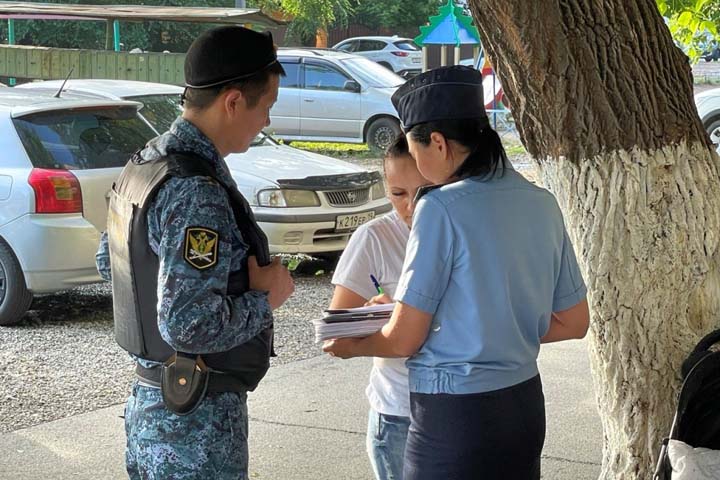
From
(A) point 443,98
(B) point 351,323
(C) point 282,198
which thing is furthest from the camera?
(C) point 282,198

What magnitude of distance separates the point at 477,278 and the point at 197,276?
651mm

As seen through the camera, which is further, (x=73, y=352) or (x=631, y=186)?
(x=73, y=352)

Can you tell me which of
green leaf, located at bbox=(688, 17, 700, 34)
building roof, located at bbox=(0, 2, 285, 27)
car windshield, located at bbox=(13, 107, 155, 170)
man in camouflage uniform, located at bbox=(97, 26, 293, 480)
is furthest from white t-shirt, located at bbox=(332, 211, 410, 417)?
building roof, located at bbox=(0, 2, 285, 27)

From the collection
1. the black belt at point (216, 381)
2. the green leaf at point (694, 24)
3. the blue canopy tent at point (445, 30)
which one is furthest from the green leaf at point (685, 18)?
the blue canopy tent at point (445, 30)

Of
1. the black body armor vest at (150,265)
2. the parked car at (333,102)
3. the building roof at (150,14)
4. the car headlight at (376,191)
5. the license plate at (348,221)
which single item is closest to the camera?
the black body armor vest at (150,265)

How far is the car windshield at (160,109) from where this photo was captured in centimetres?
929

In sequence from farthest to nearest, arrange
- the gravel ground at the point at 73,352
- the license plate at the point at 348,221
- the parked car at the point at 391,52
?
1. the parked car at the point at 391,52
2. the license plate at the point at 348,221
3. the gravel ground at the point at 73,352

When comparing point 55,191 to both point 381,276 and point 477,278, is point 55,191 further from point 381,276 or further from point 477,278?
point 477,278

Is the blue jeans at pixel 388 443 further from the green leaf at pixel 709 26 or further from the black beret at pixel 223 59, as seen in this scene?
the green leaf at pixel 709 26

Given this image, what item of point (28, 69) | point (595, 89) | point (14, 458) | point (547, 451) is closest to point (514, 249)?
point (595, 89)

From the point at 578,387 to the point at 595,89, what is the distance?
9.40ft

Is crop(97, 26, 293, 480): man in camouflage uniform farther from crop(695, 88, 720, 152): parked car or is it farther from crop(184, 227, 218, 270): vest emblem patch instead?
crop(695, 88, 720, 152): parked car

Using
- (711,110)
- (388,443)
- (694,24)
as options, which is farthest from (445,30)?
(388,443)

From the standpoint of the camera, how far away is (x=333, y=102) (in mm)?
17578
